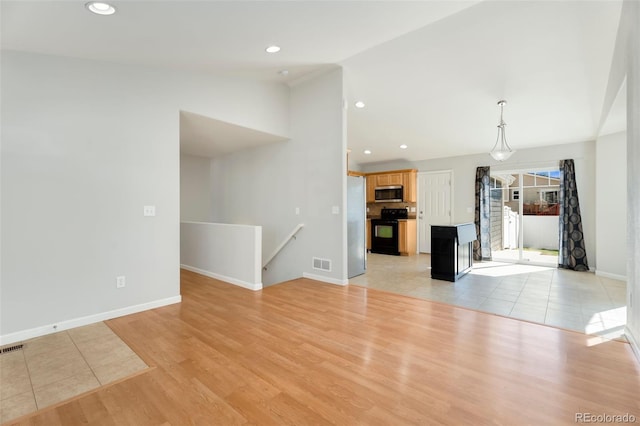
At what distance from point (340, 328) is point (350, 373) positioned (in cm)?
79

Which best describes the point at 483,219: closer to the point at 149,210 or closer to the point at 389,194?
the point at 389,194

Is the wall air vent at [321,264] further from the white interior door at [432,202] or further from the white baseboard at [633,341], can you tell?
the white interior door at [432,202]

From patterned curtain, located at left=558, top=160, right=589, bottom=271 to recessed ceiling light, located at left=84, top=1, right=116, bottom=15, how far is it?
7.78 meters

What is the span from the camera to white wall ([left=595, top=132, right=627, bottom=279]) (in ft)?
16.8

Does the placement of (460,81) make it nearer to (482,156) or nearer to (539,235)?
(482,156)

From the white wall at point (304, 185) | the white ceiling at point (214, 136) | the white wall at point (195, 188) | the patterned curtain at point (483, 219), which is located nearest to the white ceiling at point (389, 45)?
the white ceiling at point (214, 136)

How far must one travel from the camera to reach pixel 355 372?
2057 mm

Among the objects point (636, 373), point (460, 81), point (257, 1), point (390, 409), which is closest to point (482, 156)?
point (460, 81)

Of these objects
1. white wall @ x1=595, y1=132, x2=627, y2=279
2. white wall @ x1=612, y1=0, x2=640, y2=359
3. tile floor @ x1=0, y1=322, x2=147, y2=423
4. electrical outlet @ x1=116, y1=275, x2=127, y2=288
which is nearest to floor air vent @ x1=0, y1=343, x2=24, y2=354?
tile floor @ x1=0, y1=322, x2=147, y2=423

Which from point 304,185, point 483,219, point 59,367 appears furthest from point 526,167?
point 59,367

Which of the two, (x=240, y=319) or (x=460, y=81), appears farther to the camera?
(x=460, y=81)

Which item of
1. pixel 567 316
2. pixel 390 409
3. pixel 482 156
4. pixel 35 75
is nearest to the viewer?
pixel 390 409

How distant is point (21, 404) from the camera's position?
1.78 meters

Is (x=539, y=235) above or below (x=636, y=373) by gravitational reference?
above
